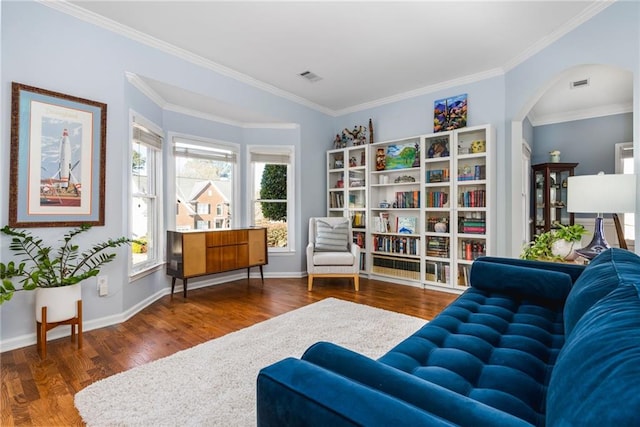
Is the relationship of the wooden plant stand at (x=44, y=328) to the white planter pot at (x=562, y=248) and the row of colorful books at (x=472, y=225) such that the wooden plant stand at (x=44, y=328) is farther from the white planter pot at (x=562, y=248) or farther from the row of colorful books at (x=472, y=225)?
the row of colorful books at (x=472, y=225)

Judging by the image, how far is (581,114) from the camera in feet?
16.4

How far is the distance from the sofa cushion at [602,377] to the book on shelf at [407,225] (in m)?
3.58

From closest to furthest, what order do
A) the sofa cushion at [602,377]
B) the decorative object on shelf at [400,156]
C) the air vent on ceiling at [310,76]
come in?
the sofa cushion at [602,377], the air vent on ceiling at [310,76], the decorative object on shelf at [400,156]

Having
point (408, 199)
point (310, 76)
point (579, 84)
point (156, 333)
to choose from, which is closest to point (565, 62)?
point (579, 84)

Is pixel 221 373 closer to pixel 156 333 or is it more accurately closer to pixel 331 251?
pixel 156 333

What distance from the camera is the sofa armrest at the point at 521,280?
1761 mm

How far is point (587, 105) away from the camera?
4.81 m

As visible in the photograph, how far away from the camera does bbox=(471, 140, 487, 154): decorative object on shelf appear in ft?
12.2

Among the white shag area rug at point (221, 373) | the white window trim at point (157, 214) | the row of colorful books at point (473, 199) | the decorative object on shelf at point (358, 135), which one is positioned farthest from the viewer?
the decorative object on shelf at point (358, 135)

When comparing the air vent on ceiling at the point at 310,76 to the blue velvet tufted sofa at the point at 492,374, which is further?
the air vent on ceiling at the point at 310,76

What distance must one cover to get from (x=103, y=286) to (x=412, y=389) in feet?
9.73

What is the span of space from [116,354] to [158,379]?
60cm

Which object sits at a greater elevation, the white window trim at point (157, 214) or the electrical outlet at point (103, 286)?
the white window trim at point (157, 214)

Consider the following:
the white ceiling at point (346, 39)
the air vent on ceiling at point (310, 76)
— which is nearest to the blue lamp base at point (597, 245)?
the white ceiling at point (346, 39)
